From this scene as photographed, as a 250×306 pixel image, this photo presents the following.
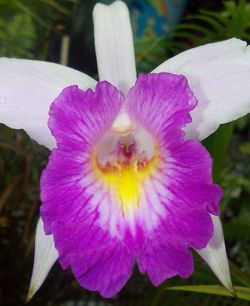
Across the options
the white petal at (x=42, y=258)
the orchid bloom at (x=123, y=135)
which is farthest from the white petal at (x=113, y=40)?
the white petal at (x=42, y=258)

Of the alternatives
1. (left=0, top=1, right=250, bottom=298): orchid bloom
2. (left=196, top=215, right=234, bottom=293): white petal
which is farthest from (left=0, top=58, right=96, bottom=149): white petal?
(left=196, top=215, right=234, bottom=293): white petal

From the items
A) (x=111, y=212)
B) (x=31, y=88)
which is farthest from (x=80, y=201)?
(x=31, y=88)

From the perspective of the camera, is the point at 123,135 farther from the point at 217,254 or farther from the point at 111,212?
the point at 217,254

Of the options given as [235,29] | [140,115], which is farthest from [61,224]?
[235,29]

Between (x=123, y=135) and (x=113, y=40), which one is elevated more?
(x=113, y=40)

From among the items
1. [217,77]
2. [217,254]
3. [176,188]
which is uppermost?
[217,77]

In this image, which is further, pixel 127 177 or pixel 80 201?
pixel 127 177

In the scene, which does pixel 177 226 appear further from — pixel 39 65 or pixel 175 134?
pixel 39 65
